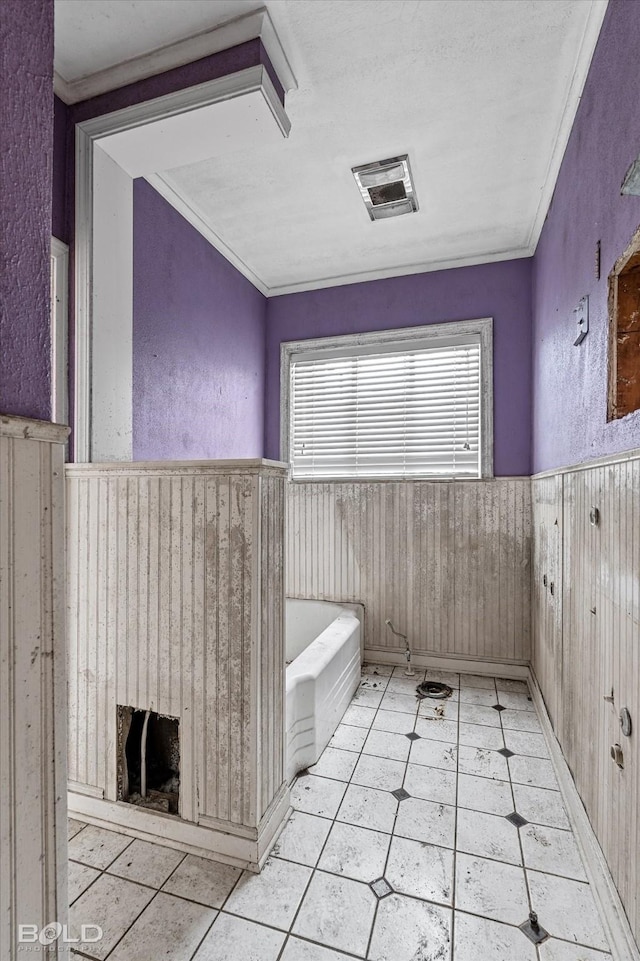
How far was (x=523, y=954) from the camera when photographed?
3.76 ft

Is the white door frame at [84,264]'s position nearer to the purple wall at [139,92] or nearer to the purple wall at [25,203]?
the purple wall at [139,92]

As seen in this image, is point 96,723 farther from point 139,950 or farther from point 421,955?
point 421,955

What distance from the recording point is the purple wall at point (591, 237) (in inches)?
48.4

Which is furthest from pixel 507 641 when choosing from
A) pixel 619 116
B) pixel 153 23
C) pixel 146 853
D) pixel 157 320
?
pixel 153 23

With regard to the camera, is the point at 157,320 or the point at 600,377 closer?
the point at 600,377

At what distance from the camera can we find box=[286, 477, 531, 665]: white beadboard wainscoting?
2793mm

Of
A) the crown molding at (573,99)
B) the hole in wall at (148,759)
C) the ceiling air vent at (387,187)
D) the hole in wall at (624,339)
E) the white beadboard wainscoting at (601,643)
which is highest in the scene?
the ceiling air vent at (387,187)

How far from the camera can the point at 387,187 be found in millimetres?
2318

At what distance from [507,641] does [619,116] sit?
2.56 metres

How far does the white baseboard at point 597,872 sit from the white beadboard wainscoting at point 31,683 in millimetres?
1291

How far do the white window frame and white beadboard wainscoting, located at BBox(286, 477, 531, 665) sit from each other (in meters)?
1.75

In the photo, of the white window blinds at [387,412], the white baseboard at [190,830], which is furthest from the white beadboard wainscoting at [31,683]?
the white window blinds at [387,412]

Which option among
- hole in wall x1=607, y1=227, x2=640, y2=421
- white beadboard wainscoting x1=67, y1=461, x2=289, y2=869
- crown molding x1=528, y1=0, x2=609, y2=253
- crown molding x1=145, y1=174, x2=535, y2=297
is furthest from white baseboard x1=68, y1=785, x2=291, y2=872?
crown molding x1=528, y1=0, x2=609, y2=253

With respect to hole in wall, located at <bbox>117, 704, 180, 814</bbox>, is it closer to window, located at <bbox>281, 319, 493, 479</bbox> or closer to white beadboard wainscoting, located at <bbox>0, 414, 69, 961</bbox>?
white beadboard wainscoting, located at <bbox>0, 414, 69, 961</bbox>
